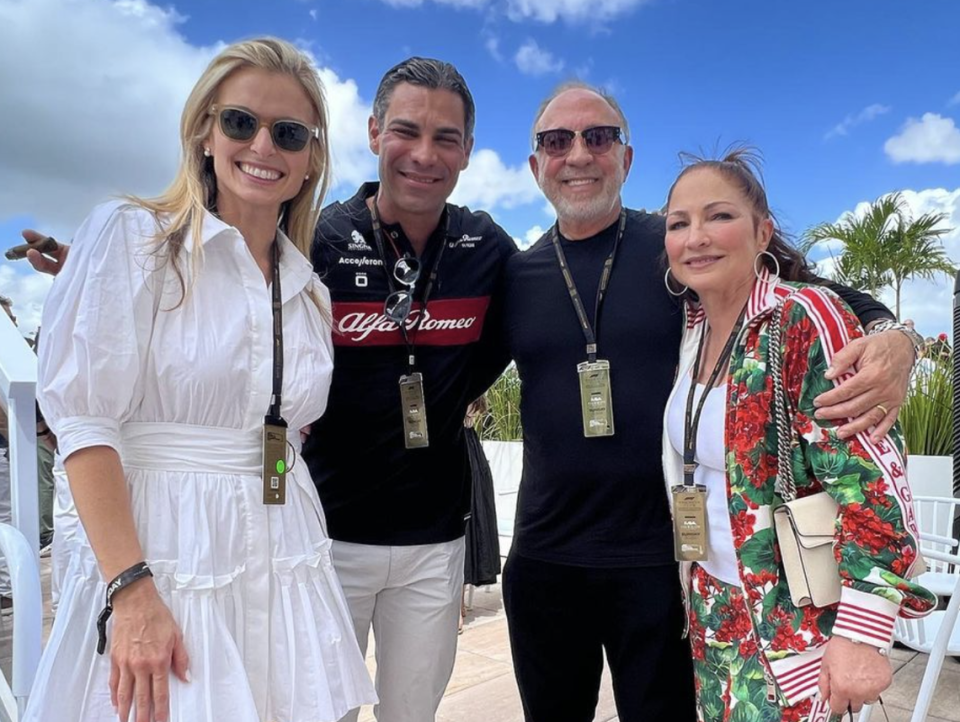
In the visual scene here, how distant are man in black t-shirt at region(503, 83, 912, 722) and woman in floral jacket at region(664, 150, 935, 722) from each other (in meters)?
0.16

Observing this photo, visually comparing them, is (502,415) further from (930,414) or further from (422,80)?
(422,80)

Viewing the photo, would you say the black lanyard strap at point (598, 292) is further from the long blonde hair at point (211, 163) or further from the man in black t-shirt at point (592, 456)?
the long blonde hair at point (211, 163)

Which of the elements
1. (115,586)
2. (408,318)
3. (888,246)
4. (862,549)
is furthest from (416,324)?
(888,246)

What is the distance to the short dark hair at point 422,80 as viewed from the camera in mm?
2242

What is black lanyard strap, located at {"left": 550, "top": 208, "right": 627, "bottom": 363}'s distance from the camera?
211 centimetres

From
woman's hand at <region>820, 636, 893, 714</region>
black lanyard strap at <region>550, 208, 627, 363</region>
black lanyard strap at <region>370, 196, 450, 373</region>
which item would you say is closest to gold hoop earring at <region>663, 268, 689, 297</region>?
black lanyard strap at <region>550, 208, 627, 363</region>

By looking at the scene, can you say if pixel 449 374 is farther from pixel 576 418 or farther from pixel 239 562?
pixel 239 562

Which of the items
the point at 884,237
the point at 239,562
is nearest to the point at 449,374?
the point at 239,562

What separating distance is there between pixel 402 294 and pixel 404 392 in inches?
11.2

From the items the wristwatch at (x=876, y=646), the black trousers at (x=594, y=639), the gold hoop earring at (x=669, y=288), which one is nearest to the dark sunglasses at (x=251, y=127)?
the gold hoop earring at (x=669, y=288)

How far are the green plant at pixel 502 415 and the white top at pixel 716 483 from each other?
19.1ft

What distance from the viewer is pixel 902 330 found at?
5.49ft

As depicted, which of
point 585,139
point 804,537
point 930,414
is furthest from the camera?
point 930,414

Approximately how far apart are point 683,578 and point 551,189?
1.20 metres
